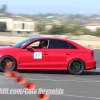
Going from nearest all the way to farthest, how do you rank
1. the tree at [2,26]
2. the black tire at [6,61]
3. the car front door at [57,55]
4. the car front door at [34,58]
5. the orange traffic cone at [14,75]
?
the orange traffic cone at [14,75]
the black tire at [6,61]
the car front door at [34,58]
the car front door at [57,55]
the tree at [2,26]

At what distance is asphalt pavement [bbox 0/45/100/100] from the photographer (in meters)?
10.9

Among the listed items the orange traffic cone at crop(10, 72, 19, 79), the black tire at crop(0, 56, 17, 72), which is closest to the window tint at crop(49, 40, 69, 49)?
the black tire at crop(0, 56, 17, 72)

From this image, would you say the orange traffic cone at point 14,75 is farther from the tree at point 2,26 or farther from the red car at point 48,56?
the tree at point 2,26

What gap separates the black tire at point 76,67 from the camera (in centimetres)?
1630

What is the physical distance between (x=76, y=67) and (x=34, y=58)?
1.63 meters

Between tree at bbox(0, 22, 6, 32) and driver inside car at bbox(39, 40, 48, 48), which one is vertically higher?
tree at bbox(0, 22, 6, 32)

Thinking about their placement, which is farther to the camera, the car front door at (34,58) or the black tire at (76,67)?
the black tire at (76,67)

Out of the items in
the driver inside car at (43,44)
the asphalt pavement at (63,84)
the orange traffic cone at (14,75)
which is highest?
the driver inside car at (43,44)

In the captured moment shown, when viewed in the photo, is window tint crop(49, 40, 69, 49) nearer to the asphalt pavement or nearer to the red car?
the red car

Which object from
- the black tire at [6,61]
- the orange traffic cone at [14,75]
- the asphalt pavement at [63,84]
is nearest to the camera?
the asphalt pavement at [63,84]

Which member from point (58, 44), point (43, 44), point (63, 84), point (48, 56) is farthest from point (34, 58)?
point (63, 84)

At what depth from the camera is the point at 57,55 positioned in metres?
16.1

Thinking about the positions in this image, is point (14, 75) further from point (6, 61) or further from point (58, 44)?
point (58, 44)

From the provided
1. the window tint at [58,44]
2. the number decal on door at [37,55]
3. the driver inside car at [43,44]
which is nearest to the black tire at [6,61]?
the number decal on door at [37,55]
